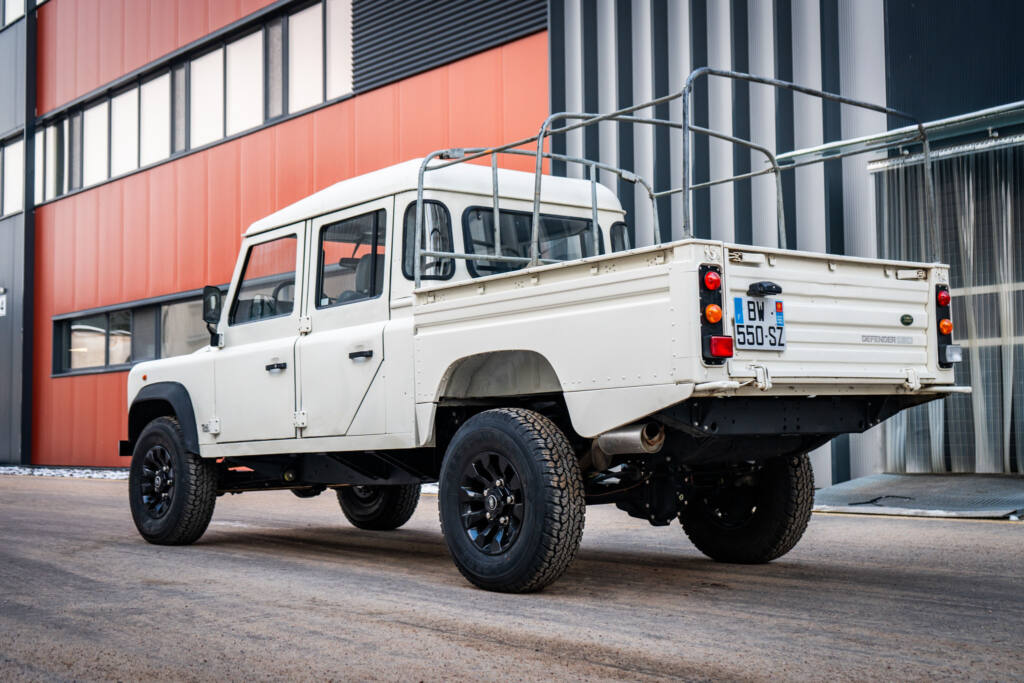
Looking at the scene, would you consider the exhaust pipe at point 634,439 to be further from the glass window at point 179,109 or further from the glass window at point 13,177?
the glass window at point 13,177

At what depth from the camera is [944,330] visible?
600 centimetres

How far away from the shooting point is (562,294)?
215 inches

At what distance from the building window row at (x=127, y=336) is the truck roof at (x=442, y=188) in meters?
13.0

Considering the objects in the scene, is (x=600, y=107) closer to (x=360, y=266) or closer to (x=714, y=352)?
(x=360, y=266)

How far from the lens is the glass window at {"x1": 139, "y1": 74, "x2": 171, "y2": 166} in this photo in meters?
22.4

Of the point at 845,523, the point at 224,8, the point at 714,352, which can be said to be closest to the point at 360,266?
the point at 714,352

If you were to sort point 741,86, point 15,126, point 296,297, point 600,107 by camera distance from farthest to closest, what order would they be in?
point 15,126 < point 600,107 < point 741,86 < point 296,297

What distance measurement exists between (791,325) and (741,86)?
8.55 m

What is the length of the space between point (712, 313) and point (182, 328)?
17656mm

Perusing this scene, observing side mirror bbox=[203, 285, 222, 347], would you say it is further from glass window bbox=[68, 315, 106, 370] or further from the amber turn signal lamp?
glass window bbox=[68, 315, 106, 370]

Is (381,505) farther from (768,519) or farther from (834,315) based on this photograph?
(834,315)

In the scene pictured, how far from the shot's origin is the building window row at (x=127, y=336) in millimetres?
21047

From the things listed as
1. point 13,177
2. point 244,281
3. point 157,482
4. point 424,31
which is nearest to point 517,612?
point 244,281

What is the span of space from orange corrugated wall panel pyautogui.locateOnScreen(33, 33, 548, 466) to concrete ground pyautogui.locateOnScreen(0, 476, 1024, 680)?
8377 millimetres
